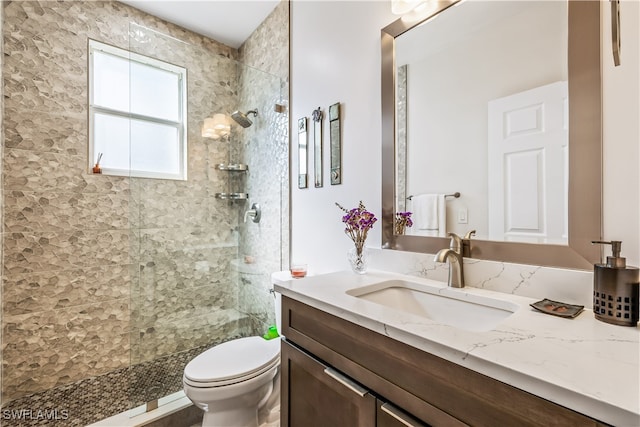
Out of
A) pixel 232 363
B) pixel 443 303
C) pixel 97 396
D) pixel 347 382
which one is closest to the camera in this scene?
pixel 347 382

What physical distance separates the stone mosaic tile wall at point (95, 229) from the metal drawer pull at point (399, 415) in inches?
58.5

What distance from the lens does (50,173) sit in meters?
1.85

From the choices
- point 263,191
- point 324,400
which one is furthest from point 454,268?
point 263,191

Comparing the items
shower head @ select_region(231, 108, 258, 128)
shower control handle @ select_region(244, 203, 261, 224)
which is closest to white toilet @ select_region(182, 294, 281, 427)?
shower control handle @ select_region(244, 203, 261, 224)

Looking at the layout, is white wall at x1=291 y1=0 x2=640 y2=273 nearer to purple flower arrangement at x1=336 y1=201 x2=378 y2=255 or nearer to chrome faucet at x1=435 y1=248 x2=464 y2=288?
purple flower arrangement at x1=336 y1=201 x2=378 y2=255

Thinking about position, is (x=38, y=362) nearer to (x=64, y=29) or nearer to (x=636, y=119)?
(x=64, y=29)

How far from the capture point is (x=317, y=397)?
87 cm

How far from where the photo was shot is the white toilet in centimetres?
128

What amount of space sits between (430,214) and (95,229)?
2.21 m

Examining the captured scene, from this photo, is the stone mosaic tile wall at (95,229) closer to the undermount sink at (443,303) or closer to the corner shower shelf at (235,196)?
the corner shower shelf at (235,196)

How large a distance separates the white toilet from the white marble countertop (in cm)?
81

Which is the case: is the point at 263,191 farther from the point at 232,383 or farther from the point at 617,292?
the point at 617,292

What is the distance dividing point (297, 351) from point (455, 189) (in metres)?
0.85

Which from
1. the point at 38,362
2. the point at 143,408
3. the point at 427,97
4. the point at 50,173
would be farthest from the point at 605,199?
the point at 38,362
